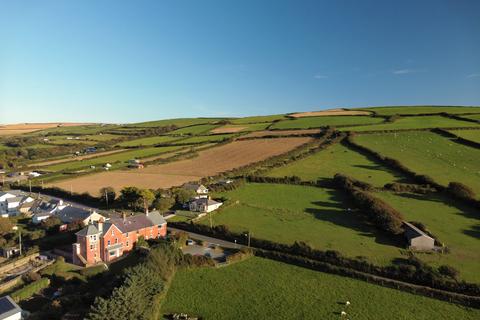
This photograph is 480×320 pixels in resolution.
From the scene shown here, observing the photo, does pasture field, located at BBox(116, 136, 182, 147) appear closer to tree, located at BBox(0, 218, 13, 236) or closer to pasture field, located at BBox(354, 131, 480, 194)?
pasture field, located at BBox(354, 131, 480, 194)

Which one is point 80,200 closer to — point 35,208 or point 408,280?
point 35,208

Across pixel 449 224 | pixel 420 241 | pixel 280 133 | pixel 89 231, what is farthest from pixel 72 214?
pixel 280 133

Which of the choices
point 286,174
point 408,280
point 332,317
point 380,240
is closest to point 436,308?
point 408,280

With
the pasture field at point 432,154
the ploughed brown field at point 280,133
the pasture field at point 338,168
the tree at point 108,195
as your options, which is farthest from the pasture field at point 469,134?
the tree at point 108,195

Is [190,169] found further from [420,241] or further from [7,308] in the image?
[420,241]

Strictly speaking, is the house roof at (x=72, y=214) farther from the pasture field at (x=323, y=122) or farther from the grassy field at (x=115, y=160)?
the pasture field at (x=323, y=122)

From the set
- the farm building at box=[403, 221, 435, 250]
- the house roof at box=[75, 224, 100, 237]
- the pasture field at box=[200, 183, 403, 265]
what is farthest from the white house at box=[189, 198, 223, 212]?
the farm building at box=[403, 221, 435, 250]

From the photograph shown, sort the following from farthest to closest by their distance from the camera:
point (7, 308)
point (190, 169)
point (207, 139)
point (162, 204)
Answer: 1. point (207, 139)
2. point (190, 169)
3. point (162, 204)
4. point (7, 308)
